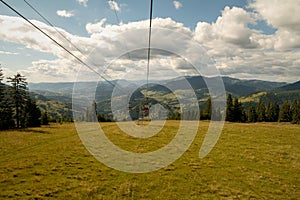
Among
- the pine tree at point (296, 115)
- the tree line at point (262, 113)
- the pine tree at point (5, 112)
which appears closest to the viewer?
the pine tree at point (5, 112)

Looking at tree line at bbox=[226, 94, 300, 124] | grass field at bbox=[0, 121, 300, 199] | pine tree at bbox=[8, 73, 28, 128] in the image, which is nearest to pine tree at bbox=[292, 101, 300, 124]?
tree line at bbox=[226, 94, 300, 124]

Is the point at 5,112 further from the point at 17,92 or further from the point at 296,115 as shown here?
the point at 296,115

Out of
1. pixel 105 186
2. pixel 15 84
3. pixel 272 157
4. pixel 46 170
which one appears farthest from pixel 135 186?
pixel 15 84

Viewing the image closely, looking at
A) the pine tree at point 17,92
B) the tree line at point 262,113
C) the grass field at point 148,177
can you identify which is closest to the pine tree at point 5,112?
the pine tree at point 17,92

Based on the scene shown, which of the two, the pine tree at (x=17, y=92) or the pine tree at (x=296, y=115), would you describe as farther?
the pine tree at (x=296, y=115)

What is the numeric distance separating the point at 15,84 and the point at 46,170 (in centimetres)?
4580

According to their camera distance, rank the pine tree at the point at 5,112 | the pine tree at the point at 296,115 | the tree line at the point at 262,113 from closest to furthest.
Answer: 1. the pine tree at the point at 5,112
2. the tree line at the point at 262,113
3. the pine tree at the point at 296,115

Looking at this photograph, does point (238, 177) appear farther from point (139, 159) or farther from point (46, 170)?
point (46, 170)

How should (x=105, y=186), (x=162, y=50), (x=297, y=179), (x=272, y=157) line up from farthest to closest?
(x=272, y=157) < (x=162, y=50) < (x=297, y=179) < (x=105, y=186)

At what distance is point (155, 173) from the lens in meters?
20.4

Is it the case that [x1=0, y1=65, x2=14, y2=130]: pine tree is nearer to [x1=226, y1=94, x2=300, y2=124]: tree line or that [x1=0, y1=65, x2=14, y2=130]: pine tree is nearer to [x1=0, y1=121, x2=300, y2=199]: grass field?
[x1=0, y1=121, x2=300, y2=199]: grass field

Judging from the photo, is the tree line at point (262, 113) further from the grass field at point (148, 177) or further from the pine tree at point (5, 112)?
the pine tree at point (5, 112)

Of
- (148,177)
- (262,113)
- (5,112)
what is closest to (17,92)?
(5,112)

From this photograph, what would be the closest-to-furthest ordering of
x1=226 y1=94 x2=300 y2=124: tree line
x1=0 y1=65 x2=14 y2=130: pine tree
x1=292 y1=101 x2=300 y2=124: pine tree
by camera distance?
x1=0 y1=65 x2=14 y2=130: pine tree < x1=226 y1=94 x2=300 y2=124: tree line < x1=292 y1=101 x2=300 y2=124: pine tree
